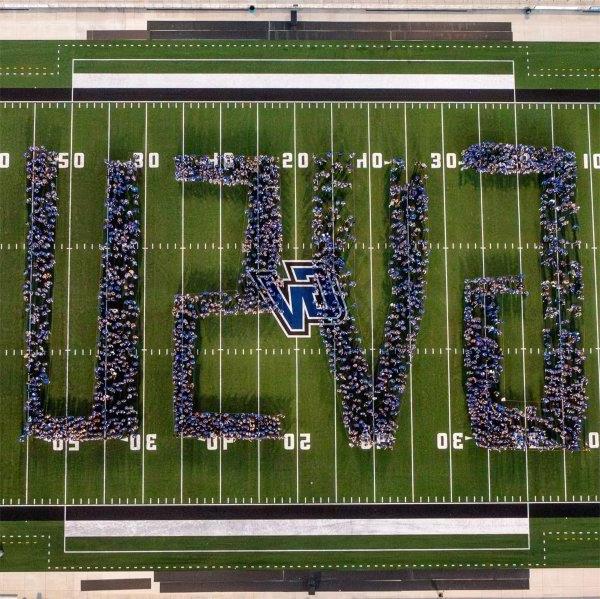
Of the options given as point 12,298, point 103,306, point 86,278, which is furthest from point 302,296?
point 12,298

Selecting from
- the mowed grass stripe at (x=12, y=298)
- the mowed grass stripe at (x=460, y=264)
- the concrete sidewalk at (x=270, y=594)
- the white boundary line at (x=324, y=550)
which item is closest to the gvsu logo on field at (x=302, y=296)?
the mowed grass stripe at (x=460, y=264)

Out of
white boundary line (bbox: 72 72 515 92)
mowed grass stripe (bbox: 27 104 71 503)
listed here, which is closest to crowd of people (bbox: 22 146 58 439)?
mowed grass stripe (bbox: 27 104 71 503)

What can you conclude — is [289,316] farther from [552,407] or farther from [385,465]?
[552,407]

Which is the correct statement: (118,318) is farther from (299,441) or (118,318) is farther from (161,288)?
(299,441)

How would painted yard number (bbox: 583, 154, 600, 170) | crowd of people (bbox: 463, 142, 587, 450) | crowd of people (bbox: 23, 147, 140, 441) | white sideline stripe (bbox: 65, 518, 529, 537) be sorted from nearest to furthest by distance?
crowd of people (bbox: 23, 147, 140, 441) < white sideline stripe (bbox: 65, 518, 529, 537) < crowd of people (bbox: 463, 142, 587, 450) < painted yard number (bbox: 583, 154, 600, 170)

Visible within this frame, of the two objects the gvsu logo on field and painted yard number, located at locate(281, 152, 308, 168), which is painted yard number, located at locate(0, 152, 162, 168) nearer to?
painted yard number, located at locate(281, 152, 308, 168)

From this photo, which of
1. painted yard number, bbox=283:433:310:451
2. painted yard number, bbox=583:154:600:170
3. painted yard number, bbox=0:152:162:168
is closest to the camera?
painted yard number, bbox=283:433:310:451
